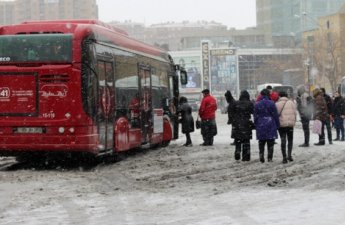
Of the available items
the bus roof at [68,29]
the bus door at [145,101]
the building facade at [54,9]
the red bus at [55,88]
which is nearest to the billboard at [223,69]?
the building facade at [54,9]

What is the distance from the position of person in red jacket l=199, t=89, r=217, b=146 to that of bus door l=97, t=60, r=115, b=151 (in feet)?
21.7

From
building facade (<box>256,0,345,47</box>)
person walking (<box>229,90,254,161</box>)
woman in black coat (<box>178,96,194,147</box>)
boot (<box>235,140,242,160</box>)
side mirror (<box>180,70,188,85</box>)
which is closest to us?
person walking (<box>229,90,254,161</box>)

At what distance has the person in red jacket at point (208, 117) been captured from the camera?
22.9 meters

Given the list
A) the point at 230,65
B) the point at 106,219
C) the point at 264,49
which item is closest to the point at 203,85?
the point at 230,65

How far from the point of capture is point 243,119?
16.8 m

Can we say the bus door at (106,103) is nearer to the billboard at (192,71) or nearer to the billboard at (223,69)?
the billboard at (223,69)

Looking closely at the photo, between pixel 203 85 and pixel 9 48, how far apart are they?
4705 inches

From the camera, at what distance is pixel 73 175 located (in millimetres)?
14852

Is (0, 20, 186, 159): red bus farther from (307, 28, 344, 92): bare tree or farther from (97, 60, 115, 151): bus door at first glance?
(307, 28, 344, 92): bare tree

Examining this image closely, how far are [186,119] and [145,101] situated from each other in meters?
4.02

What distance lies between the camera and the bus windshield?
15359mm

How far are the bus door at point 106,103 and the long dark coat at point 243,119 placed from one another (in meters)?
2.92

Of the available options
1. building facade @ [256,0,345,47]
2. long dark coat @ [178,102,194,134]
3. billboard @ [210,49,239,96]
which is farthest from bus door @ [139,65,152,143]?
building facade @ [256,0,345,47]

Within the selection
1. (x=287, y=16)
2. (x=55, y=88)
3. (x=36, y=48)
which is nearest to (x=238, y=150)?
(x=55, y=88)
